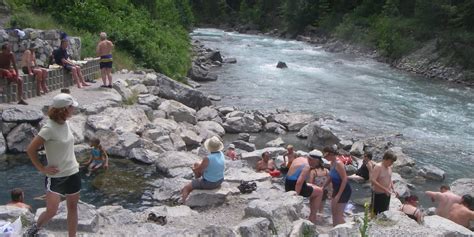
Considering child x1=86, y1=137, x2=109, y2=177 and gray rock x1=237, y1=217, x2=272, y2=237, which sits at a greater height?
gray rock x1=237, y1=217, x2=272, y2=237

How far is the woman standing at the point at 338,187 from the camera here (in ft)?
30.3

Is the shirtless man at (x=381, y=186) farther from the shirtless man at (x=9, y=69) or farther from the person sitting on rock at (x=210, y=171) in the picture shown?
the shirtless man at (x=9, y=69)

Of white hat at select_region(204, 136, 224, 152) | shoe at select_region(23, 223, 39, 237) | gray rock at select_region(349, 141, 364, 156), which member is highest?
white hat at select_region(204, 136, 224, 152)

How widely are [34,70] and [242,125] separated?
7.17 metres

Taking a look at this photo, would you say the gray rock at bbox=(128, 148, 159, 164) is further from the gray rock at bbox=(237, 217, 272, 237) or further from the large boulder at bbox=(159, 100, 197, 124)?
the gray rock at bbox=(237, 217, 272, 237)

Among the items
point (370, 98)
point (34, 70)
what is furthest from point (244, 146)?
point (370, 98)

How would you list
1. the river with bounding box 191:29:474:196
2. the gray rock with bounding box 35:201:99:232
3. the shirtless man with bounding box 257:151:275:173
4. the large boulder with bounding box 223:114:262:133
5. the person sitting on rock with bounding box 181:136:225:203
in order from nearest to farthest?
the gray rock with bounding box 35:201:99:232
the person sitting on rock with bounding box 181:136:225:203
the shirtless man with bounding box 257:151:275:173
the river with bounding box 191:29:474:196
the large boulder with bounding box 223:114:262:133

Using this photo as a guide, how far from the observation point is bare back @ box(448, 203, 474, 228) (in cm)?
1010

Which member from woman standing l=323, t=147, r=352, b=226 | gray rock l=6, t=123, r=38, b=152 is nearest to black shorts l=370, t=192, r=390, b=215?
woman standing l=323, t=147, r=352, b=226

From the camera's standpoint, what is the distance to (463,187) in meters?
12.8

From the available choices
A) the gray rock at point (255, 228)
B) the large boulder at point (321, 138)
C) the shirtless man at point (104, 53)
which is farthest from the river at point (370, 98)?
the gray rock at point (255, 228)

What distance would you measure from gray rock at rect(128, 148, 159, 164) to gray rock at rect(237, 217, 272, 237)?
551 centimetres

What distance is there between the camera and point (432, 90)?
93.3ft

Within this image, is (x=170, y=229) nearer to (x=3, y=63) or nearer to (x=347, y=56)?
(x=3, y=63)
